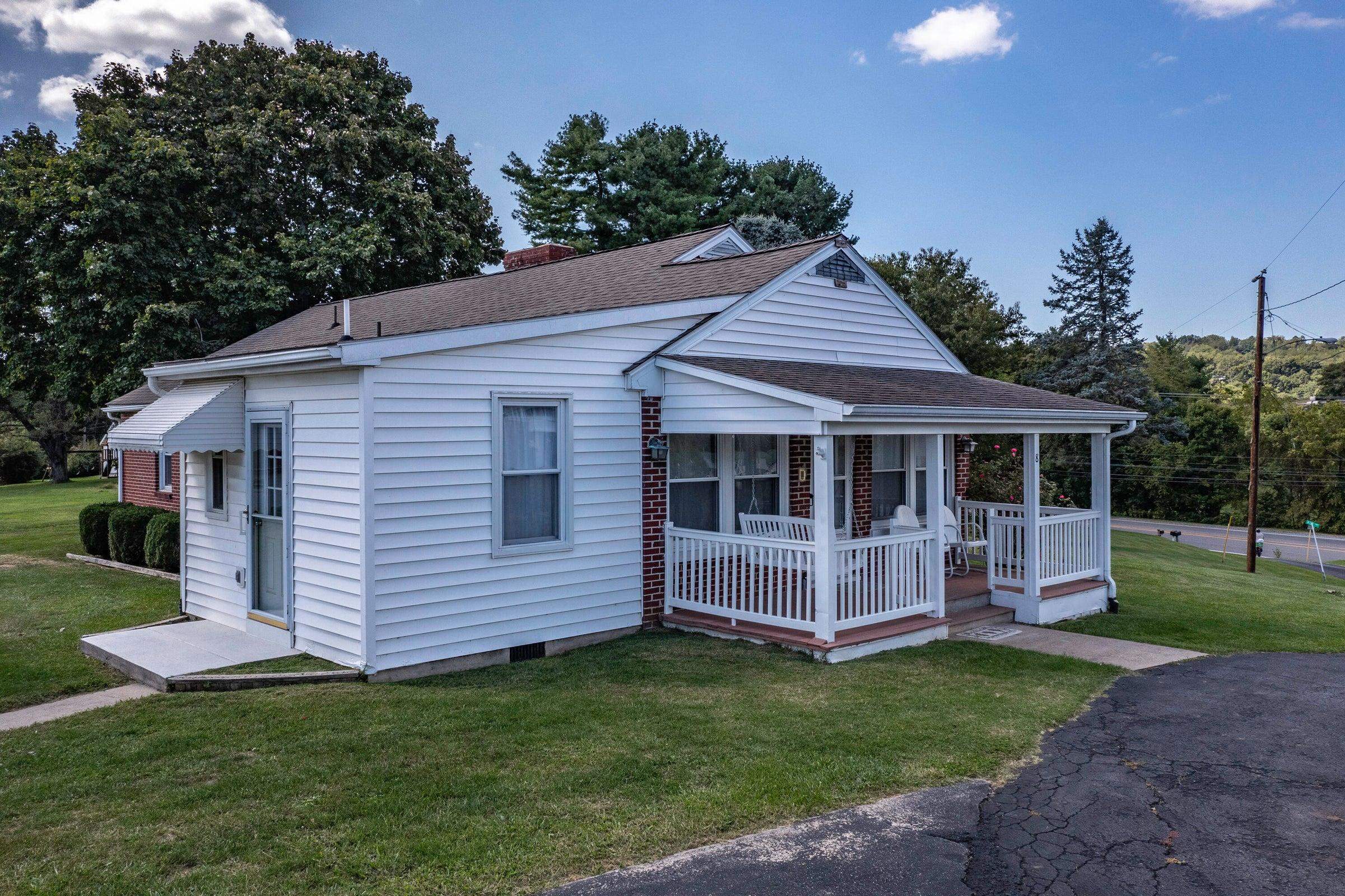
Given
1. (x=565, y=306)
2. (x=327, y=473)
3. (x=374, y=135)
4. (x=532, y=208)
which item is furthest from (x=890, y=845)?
(x=532, y=208)

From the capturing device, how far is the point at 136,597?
1208 centimetres

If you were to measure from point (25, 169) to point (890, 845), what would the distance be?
2329 centimetres

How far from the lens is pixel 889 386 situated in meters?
9.91

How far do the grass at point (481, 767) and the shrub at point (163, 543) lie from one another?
823cm

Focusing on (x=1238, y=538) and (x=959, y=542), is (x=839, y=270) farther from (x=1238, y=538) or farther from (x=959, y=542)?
(x=1238, y=538)

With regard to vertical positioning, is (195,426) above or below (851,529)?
above

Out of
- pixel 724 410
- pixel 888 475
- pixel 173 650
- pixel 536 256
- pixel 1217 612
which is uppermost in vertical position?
pixel 536 256

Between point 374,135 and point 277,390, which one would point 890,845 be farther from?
point 374,135

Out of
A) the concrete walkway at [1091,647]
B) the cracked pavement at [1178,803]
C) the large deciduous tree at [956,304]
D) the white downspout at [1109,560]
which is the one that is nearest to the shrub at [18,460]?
the large deciduous tree at [956,304]

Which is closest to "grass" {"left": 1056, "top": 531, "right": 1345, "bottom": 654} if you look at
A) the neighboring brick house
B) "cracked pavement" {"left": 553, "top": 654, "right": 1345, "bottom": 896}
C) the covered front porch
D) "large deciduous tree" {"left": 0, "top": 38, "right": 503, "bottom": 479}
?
the covered front porch

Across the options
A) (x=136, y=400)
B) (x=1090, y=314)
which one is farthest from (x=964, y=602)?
(x=1090, y=314)

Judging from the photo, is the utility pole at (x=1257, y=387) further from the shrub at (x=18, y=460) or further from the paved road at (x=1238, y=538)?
the shrub at (x=18, y=460)

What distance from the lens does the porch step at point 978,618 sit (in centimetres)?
995

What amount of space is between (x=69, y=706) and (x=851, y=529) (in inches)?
351
